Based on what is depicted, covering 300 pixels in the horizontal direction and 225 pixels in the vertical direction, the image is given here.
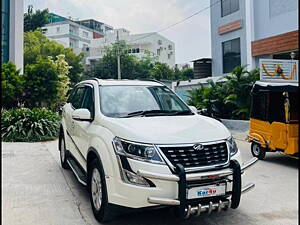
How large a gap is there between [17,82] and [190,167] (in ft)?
38.6

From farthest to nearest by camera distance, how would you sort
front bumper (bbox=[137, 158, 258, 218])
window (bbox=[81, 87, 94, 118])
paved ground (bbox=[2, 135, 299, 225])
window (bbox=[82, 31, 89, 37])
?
1. window (bbox=[82, 31, 89, 37])
2. window (bbox=[81, 87, 94, 118])
3. paved ground (bbox=[2, 135, 299, 225])
4. front bumper (bbox=[137, 158, 258, 218])

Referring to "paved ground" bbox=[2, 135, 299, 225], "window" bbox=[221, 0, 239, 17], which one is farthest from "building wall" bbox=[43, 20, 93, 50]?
"paved ground" bbox=[2, 135, 299, 225]

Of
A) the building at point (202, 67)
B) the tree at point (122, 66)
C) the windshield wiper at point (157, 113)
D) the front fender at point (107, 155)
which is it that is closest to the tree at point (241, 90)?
the windshield wiper at point (157, 113)

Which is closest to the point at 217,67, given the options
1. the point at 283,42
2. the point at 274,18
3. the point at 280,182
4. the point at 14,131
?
the point at 274,18

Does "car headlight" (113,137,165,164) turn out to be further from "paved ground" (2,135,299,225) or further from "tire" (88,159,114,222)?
"paved ground" (2,135,299,225)

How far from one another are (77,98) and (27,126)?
5960mm

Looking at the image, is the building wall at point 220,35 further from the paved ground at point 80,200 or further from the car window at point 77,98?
the car window at point 77,98

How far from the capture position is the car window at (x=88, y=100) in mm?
4418

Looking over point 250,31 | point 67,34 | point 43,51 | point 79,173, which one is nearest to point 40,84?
point 250,31

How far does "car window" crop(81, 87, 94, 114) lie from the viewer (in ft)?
14.5

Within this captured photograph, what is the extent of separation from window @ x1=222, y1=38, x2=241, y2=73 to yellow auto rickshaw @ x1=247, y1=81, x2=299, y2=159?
40.4 feet

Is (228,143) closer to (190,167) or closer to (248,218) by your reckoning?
(190,167)

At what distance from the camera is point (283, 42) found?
504 inches

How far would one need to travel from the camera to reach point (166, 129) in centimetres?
340
